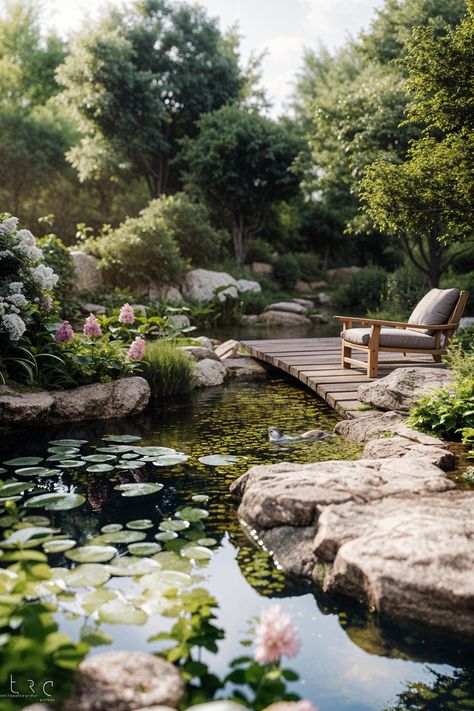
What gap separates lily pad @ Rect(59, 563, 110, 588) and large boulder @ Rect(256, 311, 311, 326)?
1279cm

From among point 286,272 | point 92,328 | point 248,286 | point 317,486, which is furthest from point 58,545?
point 286,272

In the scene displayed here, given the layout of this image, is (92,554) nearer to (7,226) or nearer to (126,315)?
Result: (7,226)

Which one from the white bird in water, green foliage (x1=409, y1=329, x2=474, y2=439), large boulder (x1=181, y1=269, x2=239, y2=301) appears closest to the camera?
green foliage (x1=409, y1=329, x2=474, y2=439)

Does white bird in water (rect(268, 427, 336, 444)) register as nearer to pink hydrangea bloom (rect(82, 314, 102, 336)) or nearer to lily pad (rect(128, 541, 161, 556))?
lily pad (rect(128, 541, 161, 556))

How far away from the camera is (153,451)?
4902 mm

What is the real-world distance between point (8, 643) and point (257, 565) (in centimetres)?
143

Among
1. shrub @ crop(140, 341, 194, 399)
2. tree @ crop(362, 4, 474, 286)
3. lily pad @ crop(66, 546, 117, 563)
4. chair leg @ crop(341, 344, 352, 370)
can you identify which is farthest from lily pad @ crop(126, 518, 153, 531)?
tree @ crop(362, 4, 474, 286)

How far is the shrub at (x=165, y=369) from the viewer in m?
7.27

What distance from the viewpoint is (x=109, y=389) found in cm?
645

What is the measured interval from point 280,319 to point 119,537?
1274 cm

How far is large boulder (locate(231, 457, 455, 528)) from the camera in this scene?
3439mm

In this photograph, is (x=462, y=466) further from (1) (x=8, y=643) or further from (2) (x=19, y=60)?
(2) (x=19, y=60)

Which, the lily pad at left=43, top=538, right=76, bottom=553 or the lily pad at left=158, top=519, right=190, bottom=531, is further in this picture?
the lily pad at left=158, top=519, right=190, bottom=531

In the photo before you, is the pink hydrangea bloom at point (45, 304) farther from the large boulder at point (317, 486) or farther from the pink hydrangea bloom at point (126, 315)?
the large boulder at point (317, 486)
